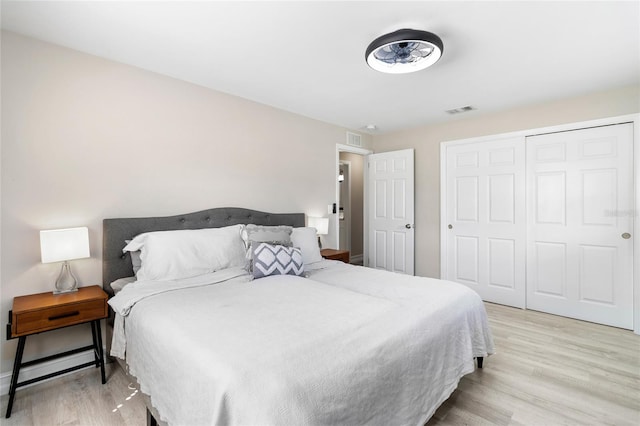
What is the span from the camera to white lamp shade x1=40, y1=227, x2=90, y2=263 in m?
2.00

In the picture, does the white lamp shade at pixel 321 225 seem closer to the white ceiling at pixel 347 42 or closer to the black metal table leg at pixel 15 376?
the white ceiling at pixel 347 42

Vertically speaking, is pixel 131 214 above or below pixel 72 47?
below

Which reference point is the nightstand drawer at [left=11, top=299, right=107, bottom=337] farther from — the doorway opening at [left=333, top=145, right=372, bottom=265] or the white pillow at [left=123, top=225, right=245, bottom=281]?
the doorway opening at [left=333, top=145, right=372, bottom=265]

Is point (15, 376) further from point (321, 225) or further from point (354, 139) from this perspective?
point (354, 139)

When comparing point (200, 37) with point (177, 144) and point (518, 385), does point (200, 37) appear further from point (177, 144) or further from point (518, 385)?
point (518, 385)

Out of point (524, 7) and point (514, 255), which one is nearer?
point (524, 7)

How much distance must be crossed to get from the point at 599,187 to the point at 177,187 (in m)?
4.31

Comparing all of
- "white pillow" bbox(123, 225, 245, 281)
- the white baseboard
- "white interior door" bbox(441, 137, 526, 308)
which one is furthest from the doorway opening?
the white baseboard

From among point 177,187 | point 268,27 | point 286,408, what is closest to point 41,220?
point 177,187

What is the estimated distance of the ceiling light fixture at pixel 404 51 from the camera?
1971mm

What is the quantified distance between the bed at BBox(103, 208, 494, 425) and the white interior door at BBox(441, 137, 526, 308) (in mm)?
1891

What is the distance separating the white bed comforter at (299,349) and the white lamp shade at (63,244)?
44 centimetres

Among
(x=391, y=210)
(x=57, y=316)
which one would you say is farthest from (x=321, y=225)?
(x=57, y=316)

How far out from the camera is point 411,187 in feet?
14.8
